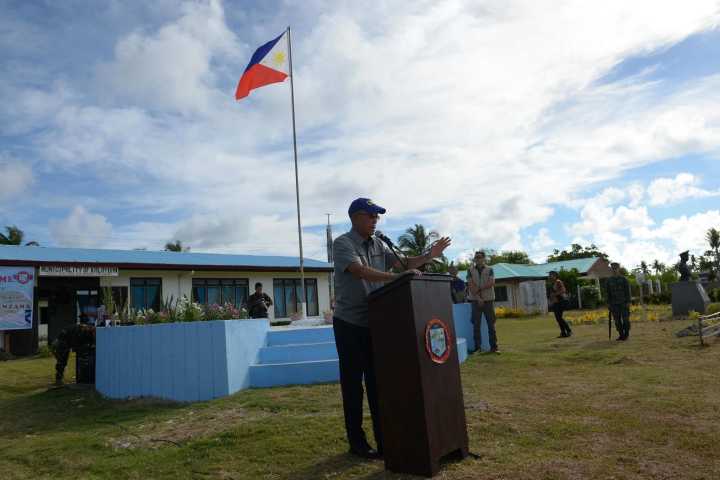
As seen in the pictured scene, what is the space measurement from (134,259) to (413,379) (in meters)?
18.9

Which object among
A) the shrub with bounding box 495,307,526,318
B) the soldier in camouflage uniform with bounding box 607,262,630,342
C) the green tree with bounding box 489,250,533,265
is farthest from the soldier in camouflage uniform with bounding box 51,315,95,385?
the green tree with bounding box 489,250,533,265

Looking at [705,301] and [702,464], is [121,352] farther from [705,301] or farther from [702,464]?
[705,301]

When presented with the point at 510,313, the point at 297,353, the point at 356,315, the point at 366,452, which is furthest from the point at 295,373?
the point at 510,313

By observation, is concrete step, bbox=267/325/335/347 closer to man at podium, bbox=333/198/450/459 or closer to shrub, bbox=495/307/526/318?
man at podium, bbox=333/198/450/459

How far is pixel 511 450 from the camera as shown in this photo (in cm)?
378

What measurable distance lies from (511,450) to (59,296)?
67.3 ft

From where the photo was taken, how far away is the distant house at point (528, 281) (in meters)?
31.5

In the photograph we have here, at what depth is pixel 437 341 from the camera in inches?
139

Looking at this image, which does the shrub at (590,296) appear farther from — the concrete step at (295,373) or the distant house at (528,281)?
the concrete step at (295,373)

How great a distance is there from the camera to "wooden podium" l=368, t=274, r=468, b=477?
3.29 m

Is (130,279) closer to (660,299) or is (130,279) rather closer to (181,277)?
(181,277)

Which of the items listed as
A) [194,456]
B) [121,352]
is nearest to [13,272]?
[121,352]

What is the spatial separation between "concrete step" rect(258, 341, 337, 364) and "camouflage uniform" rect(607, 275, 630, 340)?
645cm

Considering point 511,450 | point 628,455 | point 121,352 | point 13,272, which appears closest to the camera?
point 628,455
